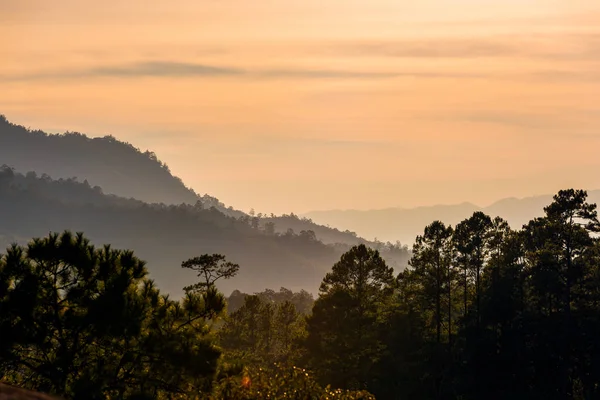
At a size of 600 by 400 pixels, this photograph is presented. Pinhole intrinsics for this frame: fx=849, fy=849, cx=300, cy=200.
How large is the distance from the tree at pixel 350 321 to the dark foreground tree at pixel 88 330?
131 feet

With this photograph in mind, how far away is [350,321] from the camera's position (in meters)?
74.3

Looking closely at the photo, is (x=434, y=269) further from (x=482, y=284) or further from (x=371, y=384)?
(x=371, y=384)

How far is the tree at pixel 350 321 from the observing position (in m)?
71.4

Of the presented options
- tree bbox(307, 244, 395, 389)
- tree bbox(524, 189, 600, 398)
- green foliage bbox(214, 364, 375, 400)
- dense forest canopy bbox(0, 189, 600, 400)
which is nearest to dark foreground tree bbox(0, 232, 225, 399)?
dense forest canopy bbox(0, 189, 600, 400)

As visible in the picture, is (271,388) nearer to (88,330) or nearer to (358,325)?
(88,330)

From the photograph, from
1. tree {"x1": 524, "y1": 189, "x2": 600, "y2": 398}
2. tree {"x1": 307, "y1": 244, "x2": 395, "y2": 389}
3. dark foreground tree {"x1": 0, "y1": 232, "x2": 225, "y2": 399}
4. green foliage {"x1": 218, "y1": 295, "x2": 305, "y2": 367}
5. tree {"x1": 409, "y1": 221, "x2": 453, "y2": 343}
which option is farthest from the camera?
green foliage {"x1": 218, "y1": 295, "x2": 305, "y2": 367}

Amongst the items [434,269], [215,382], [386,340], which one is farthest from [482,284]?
[215,382]

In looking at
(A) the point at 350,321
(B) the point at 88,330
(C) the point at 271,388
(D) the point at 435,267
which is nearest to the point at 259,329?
(A) the point at 350,321

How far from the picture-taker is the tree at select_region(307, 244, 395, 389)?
71375 millimetres

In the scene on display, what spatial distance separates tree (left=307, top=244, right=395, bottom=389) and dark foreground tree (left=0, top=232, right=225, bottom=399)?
131ft

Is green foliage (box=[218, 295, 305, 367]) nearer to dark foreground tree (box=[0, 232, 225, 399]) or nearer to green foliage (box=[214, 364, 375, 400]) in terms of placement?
green foliage (box=[214, 364, 375, 400])

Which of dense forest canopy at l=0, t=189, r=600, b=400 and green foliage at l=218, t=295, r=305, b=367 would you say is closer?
dense forest canopy at l=0, t=189, r=600, b=400

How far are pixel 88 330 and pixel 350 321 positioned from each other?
46287mm

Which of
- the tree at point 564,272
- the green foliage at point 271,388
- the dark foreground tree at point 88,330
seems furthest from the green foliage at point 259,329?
the dark foreground tree at point 88,330
